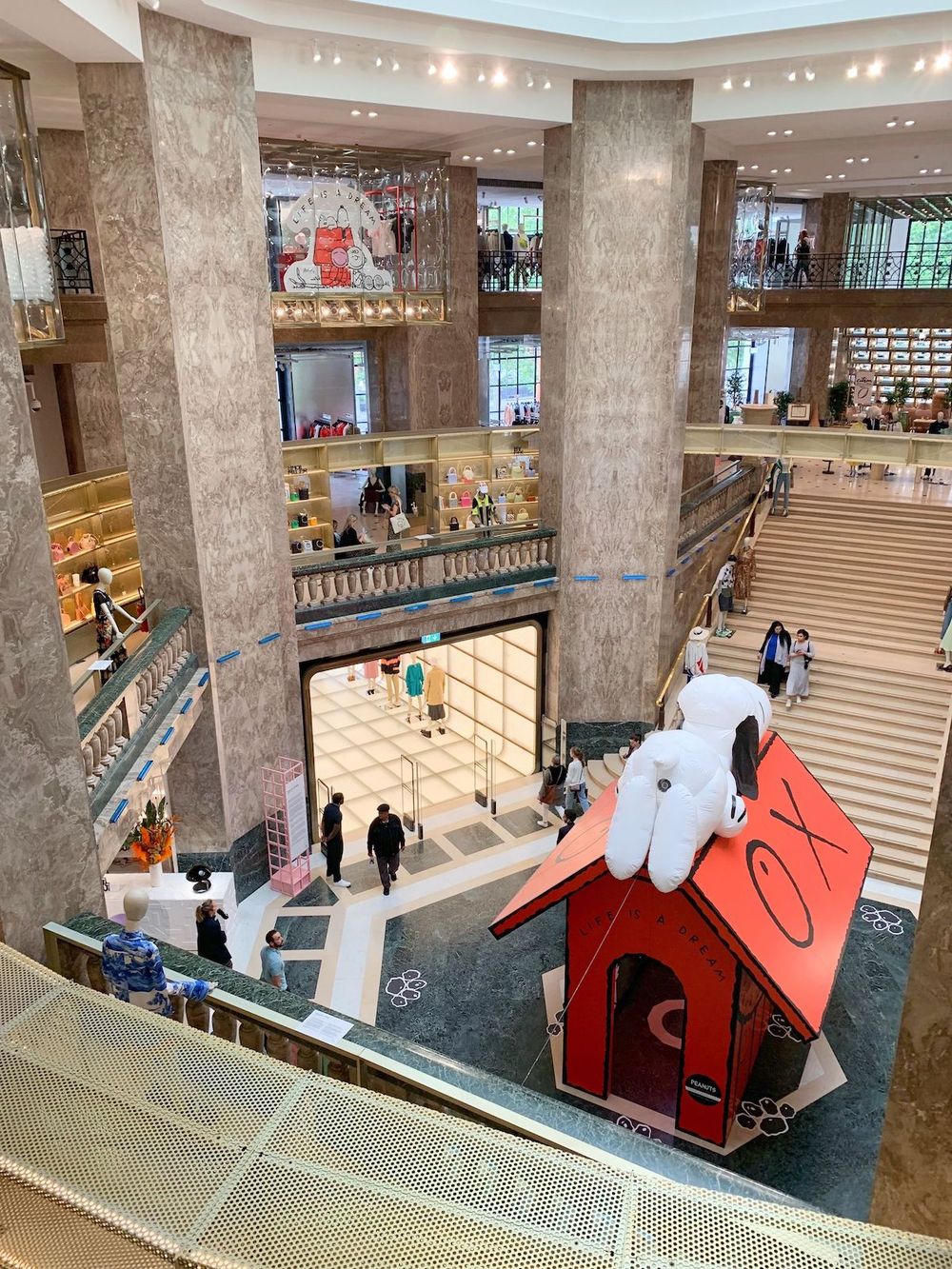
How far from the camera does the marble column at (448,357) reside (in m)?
17.4

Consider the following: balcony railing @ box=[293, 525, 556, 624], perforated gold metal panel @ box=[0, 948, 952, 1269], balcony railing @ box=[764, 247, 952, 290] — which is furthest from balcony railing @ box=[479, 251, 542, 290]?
perforated gold metal panel @ box=[0, 948, 952, 1269]

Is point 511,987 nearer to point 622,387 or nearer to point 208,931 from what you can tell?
point 208,931

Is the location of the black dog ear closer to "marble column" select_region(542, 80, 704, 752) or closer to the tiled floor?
"marble column" select_region(542, 80, 704, 752)

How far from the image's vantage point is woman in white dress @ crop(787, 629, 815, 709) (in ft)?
47.9

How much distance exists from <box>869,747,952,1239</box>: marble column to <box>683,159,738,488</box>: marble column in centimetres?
1520

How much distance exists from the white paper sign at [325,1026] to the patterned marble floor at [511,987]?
15.0ft

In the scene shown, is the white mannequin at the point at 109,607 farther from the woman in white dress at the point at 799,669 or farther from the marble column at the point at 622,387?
the woman in white dress at the point at 799,669

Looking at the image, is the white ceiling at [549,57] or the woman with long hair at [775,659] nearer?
the white ceiling at [549,57]

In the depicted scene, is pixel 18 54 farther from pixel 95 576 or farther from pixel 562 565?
pixel 562 565

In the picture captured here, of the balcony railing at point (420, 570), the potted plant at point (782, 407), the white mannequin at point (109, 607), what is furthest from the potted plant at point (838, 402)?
the white mannequin at point (109, 607)

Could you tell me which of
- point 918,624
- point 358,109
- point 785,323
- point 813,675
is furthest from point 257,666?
point 785,323

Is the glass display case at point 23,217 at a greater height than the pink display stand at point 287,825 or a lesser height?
greater

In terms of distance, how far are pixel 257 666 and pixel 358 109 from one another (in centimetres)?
742

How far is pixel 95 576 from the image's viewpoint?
11.7 meters
